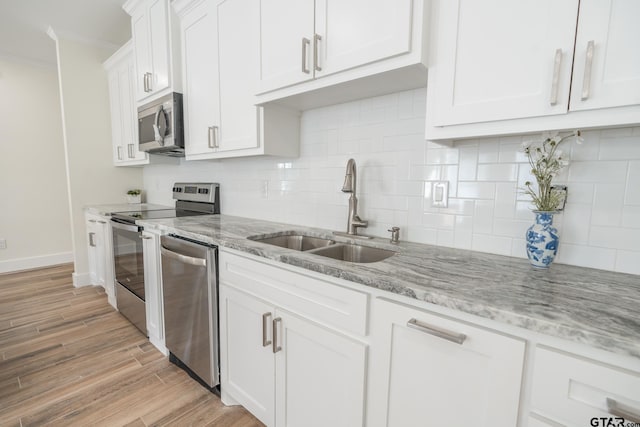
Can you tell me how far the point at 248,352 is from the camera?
1.40 metres

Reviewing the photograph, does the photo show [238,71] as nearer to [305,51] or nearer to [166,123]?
[305,51]

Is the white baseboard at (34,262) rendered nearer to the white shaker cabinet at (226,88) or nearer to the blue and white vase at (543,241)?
the white shaker cabinet at (226,88)

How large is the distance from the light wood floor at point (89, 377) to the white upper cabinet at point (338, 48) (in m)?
1.73

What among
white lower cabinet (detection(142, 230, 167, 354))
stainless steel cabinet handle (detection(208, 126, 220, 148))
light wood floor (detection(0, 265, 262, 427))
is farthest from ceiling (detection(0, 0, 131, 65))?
light wood floor (detection(0, 265, 262, 427))

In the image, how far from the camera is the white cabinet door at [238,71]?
1.66 metres

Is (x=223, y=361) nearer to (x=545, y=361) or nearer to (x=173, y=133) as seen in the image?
(x=545, y=361)

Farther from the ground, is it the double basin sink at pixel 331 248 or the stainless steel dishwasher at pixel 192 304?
the double basin sink at pixel 331 248

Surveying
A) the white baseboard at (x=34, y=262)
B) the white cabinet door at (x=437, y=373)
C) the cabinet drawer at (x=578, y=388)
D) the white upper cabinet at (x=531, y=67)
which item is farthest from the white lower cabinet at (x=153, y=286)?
the white baseboard at (x=34, y=262)

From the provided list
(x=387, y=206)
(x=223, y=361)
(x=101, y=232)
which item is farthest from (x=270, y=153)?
(x=101, y=232)

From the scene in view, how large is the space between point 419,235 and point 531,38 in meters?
0.87

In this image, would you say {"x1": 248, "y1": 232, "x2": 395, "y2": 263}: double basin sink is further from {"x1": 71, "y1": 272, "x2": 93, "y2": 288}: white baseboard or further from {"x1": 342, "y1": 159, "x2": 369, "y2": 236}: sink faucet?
{"x1": 71, "y1": 272, "x2": 93, "y2": 288}: white baseboard

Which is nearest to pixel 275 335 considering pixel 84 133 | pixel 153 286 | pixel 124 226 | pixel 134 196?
pixel 153 286

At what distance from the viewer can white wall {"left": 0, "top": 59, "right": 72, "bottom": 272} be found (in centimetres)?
366

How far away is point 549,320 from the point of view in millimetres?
629
